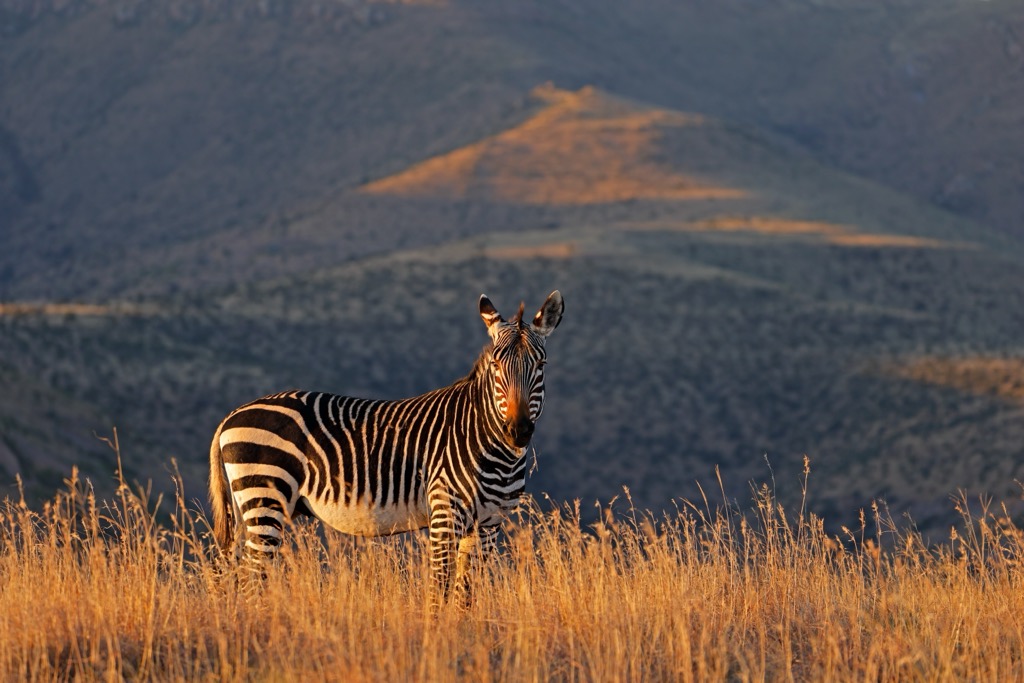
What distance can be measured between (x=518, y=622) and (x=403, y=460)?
2.08 metres

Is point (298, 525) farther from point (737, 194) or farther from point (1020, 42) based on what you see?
point (1020, 42)

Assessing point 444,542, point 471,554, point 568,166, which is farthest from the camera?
point 568,166

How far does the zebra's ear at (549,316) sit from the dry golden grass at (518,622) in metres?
1.25

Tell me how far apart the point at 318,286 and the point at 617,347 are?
627 inches

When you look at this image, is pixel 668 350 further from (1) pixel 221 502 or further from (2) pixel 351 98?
(2) pixel 351 98

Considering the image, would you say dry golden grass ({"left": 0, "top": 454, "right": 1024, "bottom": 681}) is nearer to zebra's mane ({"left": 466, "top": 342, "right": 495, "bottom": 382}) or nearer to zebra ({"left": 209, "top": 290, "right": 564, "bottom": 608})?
zebra ({"left": 209, "top": 290, "right": 564, "bottom": 608})

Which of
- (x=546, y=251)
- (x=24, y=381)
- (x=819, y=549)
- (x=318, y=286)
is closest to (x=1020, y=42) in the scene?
(x=546, y=251)

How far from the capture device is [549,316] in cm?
935

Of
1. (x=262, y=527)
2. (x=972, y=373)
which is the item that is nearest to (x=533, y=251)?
(x=972, y=373)

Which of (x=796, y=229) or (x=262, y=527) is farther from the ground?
(x=796, y=229)

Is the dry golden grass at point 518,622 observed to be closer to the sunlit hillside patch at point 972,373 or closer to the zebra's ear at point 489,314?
the zebra's ear at point 489,314

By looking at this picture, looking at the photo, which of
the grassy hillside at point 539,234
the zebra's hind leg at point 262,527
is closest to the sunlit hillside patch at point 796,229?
the grassy hillside at point 539,234

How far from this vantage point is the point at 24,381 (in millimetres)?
38969

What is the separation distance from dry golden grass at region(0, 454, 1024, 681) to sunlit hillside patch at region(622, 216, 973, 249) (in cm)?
7335
